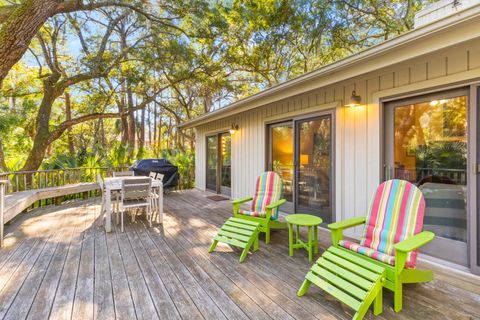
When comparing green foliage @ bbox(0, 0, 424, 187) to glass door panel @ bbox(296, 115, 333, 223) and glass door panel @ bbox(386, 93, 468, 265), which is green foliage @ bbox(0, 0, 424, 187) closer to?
glass door panel @ bbox(296, 115, 333, 223)

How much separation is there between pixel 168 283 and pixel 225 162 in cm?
546

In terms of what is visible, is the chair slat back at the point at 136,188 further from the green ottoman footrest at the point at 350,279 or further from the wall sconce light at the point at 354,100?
the wall sconce light at the point at 354,100

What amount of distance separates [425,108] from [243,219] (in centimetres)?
289

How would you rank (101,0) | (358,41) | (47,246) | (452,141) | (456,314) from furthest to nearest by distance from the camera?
(358,41) → (101,0) → (47,246) → (452,141) → (456,314)

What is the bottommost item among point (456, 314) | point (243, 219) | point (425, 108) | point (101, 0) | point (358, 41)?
point (456, 314)

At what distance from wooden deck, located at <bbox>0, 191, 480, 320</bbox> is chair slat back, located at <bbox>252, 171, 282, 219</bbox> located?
58cm

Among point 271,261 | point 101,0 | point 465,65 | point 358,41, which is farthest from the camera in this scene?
point 358,41

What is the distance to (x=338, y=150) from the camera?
408 centimetres

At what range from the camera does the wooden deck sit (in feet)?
6.78

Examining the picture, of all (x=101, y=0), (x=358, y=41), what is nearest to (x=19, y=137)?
(x=101, y=0)

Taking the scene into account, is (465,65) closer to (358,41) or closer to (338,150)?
(338,150)

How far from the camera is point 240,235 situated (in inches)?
129

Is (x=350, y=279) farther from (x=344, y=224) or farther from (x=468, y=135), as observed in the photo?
(x=468, y=135)

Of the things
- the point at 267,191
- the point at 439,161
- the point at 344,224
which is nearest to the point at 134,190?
the point at 267,191
